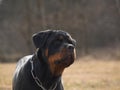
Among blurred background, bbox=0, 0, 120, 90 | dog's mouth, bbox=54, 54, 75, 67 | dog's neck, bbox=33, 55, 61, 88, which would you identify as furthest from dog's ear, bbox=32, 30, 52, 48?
blurred background, bbox=0, 0, 120, 90

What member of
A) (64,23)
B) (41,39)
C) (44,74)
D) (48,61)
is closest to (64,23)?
(64,23)

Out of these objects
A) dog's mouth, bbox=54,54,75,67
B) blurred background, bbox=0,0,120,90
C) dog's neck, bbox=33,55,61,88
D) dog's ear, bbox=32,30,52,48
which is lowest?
blurred background, bbox=0,0,120,90

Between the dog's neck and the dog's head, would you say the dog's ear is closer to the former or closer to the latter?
the dog's head

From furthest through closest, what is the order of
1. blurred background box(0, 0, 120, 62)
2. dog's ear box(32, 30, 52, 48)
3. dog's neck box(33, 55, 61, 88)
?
blurred background box(0, 0, 120, 62) < dog's neck box(33, 55, 61, 88) < dog's ear box(32, 30, 52, 48)

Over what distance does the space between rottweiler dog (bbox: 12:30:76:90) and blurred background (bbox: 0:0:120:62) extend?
29.8 meters

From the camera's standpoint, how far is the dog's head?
259 inches

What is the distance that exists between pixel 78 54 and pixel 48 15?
6262 millimetres

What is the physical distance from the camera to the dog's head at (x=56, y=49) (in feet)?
21.6

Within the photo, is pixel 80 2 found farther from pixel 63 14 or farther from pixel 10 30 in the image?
pixel 10 30

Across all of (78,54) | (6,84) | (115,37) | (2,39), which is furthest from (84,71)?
(2,39)

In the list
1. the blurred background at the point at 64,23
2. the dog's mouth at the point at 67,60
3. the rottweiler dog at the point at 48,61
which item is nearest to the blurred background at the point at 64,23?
the blurred background at the point at 64,23

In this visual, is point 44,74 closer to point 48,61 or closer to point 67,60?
point 48,61

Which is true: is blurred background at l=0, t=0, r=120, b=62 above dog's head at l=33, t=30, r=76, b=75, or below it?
below

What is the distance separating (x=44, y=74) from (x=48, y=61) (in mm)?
349
